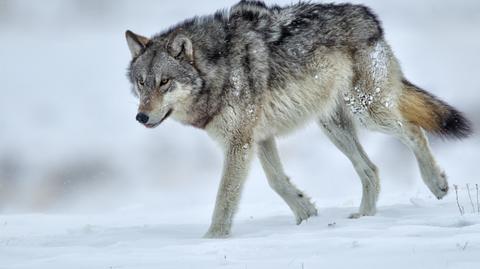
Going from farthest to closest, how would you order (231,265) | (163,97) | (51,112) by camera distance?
(51,112) → (163,97) → (231,265)

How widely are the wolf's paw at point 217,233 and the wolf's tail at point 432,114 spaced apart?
2.35 metres

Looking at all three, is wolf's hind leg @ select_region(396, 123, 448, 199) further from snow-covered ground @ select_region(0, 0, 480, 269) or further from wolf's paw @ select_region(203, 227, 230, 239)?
wolf's paw @ select_region(203, 227, 230, 239)

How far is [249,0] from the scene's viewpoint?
23.1 ft

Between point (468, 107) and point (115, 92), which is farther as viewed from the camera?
point (115, 92)

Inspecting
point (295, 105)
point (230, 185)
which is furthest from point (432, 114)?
point (230, 185)

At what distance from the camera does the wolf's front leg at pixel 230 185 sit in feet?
20.1

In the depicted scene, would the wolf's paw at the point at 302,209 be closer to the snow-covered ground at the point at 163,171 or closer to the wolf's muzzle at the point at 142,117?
the snow-covered ground at the point at 163,171

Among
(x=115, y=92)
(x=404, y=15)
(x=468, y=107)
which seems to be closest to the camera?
(x=468, y=107)

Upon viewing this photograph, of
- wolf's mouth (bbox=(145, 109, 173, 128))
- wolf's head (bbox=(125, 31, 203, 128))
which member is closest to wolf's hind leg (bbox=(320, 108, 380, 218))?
wolf's head (bbox=(125, 31, 203, 128))

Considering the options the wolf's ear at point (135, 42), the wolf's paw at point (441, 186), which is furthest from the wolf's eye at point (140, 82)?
the wolf's paw at point (441, 186)

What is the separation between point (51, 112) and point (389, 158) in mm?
11760

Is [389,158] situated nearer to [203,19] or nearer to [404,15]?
[203,19]

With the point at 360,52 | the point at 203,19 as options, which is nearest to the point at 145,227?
the point at 203,19

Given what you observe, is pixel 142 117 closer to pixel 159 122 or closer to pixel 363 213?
pixel 159 122
